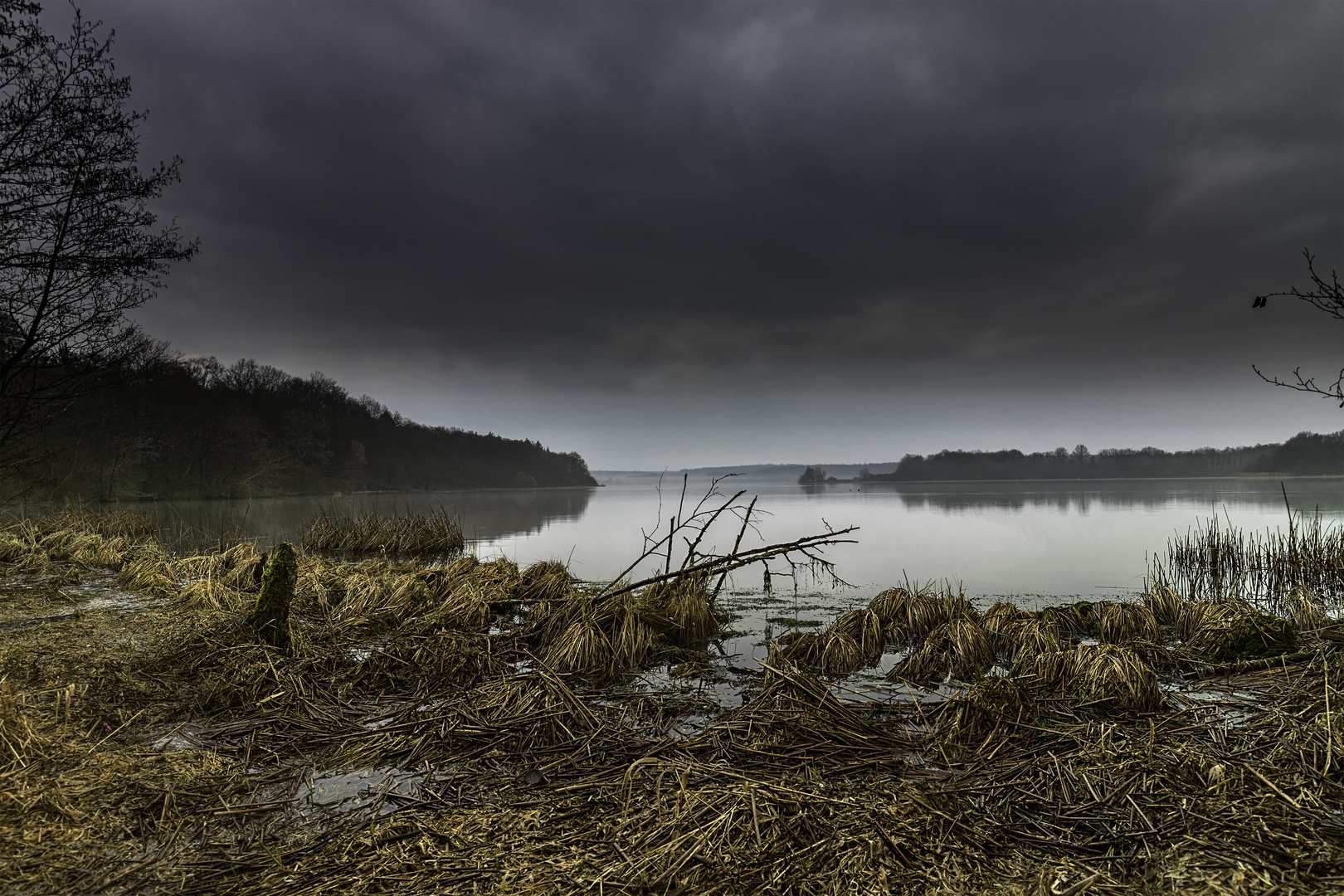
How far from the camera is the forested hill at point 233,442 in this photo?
1468 inches

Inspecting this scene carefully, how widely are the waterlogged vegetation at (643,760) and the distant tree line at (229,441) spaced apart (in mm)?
5875

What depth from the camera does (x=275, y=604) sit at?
5203 mm

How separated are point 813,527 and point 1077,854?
23346 mm

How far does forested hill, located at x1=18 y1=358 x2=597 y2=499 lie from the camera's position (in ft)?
122

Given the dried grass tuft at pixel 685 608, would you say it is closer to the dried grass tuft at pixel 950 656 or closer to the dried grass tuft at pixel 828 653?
the dried grass tuft at pixel 828 653

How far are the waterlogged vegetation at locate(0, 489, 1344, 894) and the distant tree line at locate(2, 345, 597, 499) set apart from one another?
231 inches

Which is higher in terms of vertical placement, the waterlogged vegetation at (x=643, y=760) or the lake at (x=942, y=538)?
the waterlogged vegetation at (x=643, y=760)

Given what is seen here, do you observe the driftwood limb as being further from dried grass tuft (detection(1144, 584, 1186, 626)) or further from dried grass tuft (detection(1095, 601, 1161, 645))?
dried grass tuft (detection(1144, 584, 1186, 626))

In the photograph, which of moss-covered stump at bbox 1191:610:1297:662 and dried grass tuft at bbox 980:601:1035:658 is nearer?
moss-covered stump at bbox 1191:610:1297:662

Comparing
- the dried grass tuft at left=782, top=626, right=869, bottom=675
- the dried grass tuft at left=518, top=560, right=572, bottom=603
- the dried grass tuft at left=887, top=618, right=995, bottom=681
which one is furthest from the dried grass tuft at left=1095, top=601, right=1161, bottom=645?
the dried grass tuft at left=518, top=560, right=572, bottom=603

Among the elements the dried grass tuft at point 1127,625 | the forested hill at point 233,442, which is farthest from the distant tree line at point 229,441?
the dried grass tuft at point 1127,625

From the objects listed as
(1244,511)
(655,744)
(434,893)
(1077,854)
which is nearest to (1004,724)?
(1077,854)

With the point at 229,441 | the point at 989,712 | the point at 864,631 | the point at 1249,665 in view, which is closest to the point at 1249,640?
the point at 1249,665

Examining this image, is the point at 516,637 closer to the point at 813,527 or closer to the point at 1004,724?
the point at 1004,724
